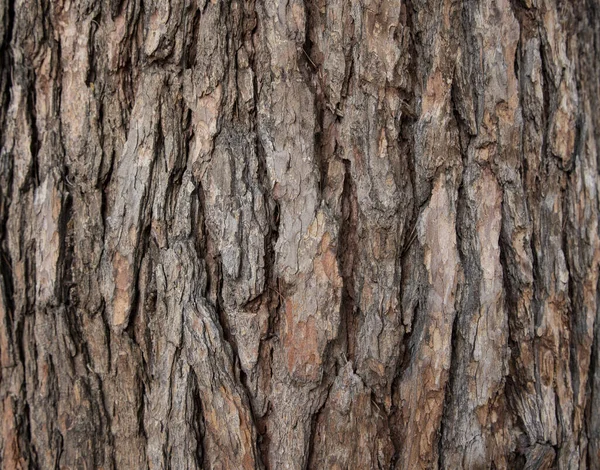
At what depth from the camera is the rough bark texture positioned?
1.49m

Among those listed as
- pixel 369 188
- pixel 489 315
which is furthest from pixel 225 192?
pixel 489 315

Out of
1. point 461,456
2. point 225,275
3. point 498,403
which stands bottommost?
point 461,456

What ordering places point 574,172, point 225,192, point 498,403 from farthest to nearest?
point 574,172
point 498,403
point 225,192

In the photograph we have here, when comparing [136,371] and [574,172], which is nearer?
[136,371]

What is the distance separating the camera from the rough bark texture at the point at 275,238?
1.49 meters

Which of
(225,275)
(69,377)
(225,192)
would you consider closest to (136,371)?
(69,377)

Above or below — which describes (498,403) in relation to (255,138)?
below

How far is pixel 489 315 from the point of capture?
1556mm

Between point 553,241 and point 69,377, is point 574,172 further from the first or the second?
point 69,377

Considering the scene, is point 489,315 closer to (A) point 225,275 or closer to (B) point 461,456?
(B) point 461,456

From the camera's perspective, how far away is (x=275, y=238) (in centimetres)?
150

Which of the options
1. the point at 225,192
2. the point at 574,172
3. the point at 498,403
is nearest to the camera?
the point at 225,192

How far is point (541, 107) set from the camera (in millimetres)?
1646

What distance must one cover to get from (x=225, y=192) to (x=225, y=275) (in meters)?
0.22
